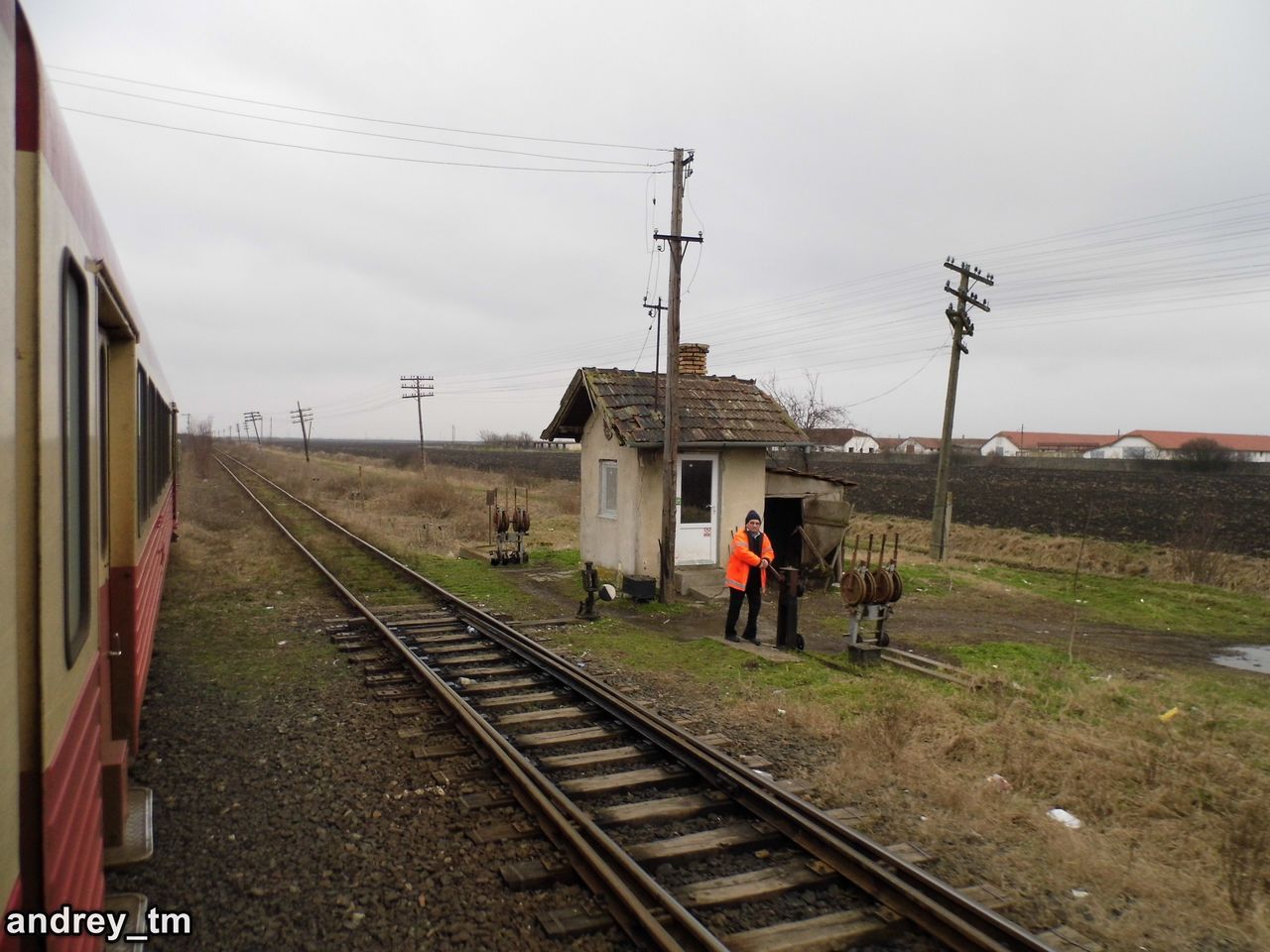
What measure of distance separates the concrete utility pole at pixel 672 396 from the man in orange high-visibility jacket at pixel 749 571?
7.65 feet

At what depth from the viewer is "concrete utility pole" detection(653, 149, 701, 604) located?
12727mm

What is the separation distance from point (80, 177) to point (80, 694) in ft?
6.08

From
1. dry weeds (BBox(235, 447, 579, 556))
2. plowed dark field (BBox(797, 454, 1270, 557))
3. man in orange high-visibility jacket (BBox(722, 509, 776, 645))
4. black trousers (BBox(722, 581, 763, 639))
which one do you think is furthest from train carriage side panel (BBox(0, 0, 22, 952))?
plowed dark field (BBox(797, 454, 1270, 557))

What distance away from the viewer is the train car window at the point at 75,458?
99.4 inches

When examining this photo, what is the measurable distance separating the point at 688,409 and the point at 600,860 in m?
10.4

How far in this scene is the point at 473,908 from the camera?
419 cm

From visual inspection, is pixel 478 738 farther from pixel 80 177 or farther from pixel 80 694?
pixel 80 177

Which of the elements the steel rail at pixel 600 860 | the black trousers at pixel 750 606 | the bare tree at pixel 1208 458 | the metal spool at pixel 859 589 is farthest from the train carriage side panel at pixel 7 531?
the bare tree at pixel 1208 458

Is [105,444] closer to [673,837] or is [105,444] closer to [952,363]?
[673,837]

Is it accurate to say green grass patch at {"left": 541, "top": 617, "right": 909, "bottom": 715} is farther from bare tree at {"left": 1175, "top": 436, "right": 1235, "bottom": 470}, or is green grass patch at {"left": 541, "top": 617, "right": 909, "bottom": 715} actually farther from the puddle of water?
bare tree at {"left": 1175, "top": 436, "right": 1235, "bottom": 470}

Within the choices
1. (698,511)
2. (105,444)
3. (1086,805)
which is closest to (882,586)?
(1086,805)

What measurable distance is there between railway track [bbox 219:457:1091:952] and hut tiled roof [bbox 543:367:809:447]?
5957mm

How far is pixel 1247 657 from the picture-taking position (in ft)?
39.1

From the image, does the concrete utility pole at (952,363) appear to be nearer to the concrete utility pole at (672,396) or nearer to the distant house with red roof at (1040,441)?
the concrete utility pole at (672,396)
